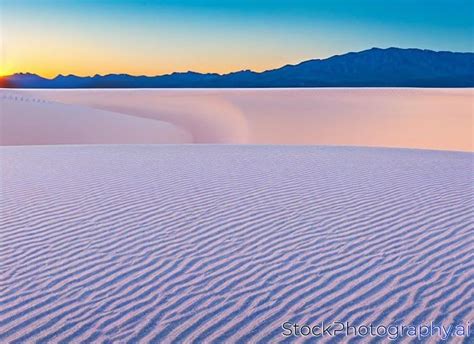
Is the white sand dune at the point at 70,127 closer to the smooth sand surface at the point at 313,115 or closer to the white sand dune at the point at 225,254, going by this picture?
the smooth sand surface at the point at 313,115

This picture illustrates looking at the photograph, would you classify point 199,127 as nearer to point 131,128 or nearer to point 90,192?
point 131,128

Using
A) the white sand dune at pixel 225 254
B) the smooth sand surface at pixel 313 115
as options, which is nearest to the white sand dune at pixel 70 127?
the smooth sand surface at pixel 313 115

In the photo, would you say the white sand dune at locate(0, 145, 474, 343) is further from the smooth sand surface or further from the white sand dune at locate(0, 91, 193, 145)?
the smooth sand surface

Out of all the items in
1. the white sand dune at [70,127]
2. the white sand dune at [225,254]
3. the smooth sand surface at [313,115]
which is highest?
the white sand dune at [225,254]

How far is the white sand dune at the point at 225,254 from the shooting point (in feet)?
15.0

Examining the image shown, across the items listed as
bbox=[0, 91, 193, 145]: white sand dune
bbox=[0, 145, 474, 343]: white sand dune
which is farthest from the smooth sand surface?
bbox=[0, 145, 474, 343]: white sand dune

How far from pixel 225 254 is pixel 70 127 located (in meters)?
23.8

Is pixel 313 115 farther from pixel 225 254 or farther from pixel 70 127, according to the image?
pixel 225 254

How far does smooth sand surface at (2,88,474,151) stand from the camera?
30.5 m

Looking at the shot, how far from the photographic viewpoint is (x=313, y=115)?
3688 centimetres

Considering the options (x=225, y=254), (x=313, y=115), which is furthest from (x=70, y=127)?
(x=225, y=254)

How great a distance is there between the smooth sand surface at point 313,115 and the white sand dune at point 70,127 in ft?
0.83

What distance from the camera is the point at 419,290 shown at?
509cm

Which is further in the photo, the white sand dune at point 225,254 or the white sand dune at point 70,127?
the white sand dune at point 70,127
